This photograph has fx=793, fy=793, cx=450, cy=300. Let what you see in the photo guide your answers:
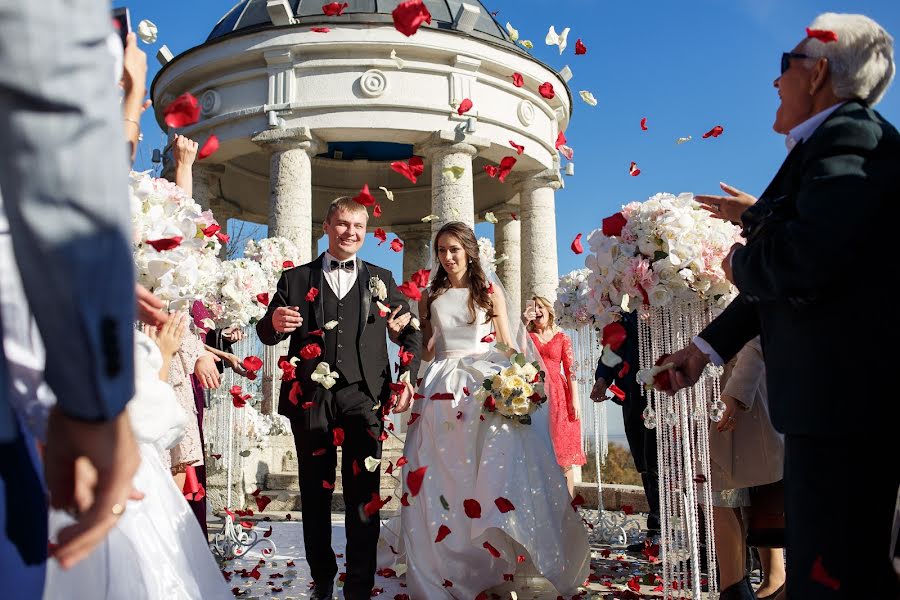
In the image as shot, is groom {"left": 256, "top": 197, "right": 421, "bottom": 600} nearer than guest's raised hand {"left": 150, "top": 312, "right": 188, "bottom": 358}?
No

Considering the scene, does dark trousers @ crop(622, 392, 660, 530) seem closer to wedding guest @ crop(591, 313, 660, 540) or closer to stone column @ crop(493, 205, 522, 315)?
wedding guest @ crop(591, 313, 660, 540)

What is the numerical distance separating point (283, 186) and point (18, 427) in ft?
51.1

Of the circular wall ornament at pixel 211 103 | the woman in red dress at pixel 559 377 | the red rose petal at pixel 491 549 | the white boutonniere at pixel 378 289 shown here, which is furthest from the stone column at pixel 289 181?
the red rose petal at pixel 491 549

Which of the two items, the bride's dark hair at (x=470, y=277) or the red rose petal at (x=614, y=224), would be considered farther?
the bride's dark hair at (x=470, y=277)

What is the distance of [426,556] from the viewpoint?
5.17 metres

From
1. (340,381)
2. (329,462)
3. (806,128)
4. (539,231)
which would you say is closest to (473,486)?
(329,462)

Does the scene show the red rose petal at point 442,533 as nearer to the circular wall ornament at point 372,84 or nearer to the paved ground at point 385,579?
the paved ground at point 385,579

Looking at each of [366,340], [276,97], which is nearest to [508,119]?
[276,97]

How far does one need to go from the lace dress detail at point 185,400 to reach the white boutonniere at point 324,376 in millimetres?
796

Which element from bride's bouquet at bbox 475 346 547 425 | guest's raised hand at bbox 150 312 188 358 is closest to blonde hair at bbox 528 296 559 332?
bride's bouquet at bbox 475 346 547 425

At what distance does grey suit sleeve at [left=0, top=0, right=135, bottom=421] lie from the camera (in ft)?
3.19

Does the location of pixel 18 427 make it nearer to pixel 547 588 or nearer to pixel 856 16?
pixel 856 16

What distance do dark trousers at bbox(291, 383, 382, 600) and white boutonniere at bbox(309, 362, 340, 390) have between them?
72 millimetres

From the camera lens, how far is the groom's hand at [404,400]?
5222 millimetres
